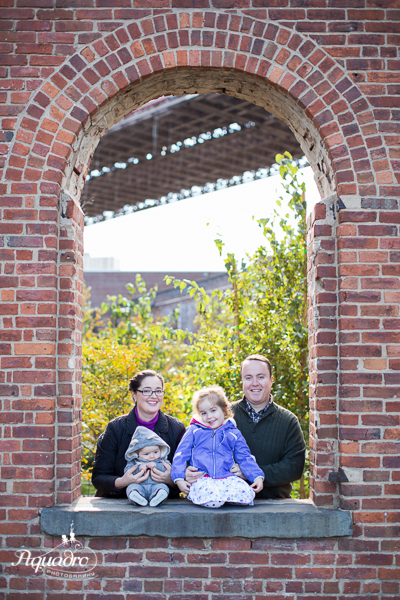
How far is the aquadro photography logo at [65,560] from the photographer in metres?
3.17

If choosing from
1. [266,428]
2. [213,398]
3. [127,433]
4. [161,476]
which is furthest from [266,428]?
[127,433]

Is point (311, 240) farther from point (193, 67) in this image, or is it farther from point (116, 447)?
point (116, 447)

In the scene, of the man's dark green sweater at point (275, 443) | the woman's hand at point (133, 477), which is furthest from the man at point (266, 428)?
the woman's hand at point (133, 477)

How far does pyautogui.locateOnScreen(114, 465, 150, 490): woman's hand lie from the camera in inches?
132

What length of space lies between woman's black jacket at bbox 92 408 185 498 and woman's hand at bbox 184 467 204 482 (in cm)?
31

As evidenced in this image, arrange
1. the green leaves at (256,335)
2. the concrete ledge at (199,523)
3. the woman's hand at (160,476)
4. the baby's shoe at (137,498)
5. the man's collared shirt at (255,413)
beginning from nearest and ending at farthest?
the concrete ledge at (199,523), the baby's shoe at (137,498), the woman's hand at (160,476), the man's collared shirt at (255,413), the green leaves at (256,335)

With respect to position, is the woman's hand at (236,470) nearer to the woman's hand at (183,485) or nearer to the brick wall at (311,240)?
the woman's hand at (183,485)

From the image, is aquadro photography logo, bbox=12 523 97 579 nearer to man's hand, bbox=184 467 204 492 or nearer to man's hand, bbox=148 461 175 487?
man's hand, bbox=148 461 175 487

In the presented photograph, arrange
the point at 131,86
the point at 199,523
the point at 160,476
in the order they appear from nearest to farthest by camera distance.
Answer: the point at 199,523 → the point at 160,476 → the point at 131,86

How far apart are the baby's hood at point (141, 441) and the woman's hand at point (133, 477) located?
0.09m

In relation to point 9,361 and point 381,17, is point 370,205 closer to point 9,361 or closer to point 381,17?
point 381,17

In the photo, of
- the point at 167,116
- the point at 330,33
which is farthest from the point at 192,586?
the point at 167,116

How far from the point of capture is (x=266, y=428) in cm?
364

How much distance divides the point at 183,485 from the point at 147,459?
12.1 inches
